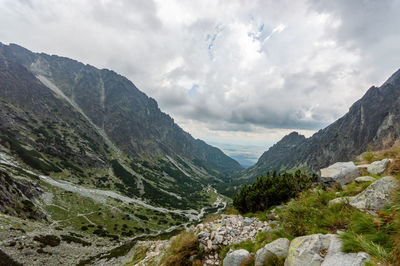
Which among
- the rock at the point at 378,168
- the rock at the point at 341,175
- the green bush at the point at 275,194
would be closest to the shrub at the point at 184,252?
the green bush at the point at 275,194

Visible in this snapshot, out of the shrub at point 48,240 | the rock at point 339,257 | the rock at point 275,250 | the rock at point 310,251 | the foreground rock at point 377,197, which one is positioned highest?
the foreground rock at point 377,197

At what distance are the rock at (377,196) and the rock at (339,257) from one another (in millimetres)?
3066

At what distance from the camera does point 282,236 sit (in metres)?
7.55

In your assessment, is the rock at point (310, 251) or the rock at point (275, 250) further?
the rock at point (275, 250)

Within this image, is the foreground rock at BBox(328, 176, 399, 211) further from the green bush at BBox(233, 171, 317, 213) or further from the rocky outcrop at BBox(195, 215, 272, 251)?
the green bush at BBox(233, 171, 317, 213)

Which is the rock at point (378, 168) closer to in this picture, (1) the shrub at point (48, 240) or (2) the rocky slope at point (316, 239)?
(2) the rocky slope at point (316, 239)

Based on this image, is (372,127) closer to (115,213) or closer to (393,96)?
(393,96)

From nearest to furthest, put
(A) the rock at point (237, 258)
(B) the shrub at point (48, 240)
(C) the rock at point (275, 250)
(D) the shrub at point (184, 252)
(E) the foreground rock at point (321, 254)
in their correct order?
(E) the foreground rock at point (321, 254), (C) the rock at point (275, 250), (A) the rock at point (237, 258), (D) the shrub at point (184, 252), (B) the shrub at point (48, 240)

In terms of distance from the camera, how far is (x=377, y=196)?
6.80 metres

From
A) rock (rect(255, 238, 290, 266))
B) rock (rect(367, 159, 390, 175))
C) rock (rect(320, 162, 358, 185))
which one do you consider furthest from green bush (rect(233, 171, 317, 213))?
rock (rect(255, 238, 290, 266))

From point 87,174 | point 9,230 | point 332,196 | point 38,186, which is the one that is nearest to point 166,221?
point 38,186

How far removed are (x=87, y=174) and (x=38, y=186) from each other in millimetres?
79006

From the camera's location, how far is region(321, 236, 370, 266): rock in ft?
13.1

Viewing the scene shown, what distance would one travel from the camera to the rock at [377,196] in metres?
6.53
